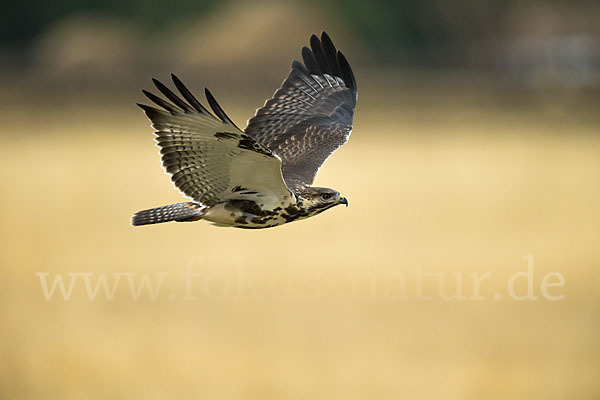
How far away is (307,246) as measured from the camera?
15.3 metres

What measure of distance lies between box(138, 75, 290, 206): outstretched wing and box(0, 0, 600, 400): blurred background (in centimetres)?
476

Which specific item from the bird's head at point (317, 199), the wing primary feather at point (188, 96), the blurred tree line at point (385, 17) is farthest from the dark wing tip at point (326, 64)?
the blurred tree line at point (385, 17)

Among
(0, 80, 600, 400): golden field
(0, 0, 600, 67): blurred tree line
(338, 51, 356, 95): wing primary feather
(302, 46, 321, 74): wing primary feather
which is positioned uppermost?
(0, 0, 600, 67): blurred tree line

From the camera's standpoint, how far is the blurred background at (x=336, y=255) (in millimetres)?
10633

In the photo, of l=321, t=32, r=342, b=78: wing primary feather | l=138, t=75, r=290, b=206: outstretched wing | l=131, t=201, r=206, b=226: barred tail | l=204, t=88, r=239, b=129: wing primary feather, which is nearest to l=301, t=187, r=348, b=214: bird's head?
l=138, t=75, r=290, b=206: outstretched wing

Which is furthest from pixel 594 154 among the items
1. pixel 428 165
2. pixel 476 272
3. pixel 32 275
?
pixel 32 275

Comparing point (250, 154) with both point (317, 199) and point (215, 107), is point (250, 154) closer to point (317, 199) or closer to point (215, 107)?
point (215, 107)

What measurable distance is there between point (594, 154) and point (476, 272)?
7723mm

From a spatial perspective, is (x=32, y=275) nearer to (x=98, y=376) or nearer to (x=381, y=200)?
(x=98, y=376)

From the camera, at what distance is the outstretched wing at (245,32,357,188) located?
727cm

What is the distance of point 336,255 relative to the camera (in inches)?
583

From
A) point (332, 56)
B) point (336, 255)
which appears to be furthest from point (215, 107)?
point (336, 255)

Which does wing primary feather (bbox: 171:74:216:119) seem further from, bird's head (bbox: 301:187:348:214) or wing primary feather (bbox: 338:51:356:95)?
wing primary feather (bbox: 338:51:356:95)

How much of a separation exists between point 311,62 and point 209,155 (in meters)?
2.54
